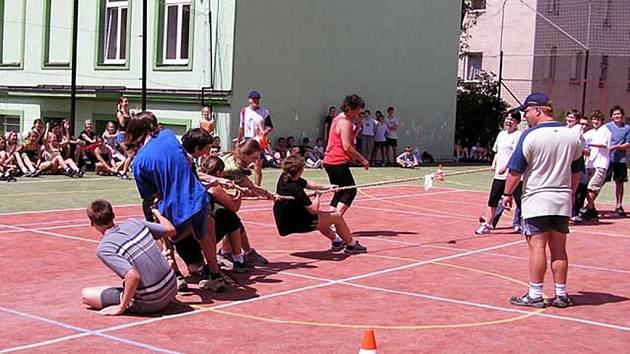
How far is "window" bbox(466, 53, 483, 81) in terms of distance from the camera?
46.6 meters

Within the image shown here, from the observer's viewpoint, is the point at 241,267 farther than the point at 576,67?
No

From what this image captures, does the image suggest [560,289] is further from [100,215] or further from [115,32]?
[115,32]

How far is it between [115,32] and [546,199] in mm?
23309

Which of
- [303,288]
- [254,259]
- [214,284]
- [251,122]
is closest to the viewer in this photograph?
[214,284]

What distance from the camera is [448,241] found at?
1292 centimetres

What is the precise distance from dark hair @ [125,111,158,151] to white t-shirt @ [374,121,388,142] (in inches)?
890

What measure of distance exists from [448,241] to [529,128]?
421cm

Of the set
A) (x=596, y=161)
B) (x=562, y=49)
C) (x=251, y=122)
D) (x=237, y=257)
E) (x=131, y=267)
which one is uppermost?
(x=562, y=49)

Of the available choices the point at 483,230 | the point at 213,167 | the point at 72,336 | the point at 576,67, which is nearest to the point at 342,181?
the point at 483,230

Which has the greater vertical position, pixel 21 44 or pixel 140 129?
pixel 21 44

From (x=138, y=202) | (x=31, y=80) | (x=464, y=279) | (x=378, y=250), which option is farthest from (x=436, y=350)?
(x=31, y=80)

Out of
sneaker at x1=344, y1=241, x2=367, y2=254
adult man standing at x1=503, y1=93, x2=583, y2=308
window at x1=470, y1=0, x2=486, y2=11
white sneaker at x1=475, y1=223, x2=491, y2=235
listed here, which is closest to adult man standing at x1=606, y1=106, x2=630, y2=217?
white sneaker at x1=475, y1=223, x2=491, y2=235

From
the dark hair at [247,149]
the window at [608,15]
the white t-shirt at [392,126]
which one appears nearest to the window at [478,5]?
the window at [608,15]

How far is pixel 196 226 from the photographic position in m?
8.55
